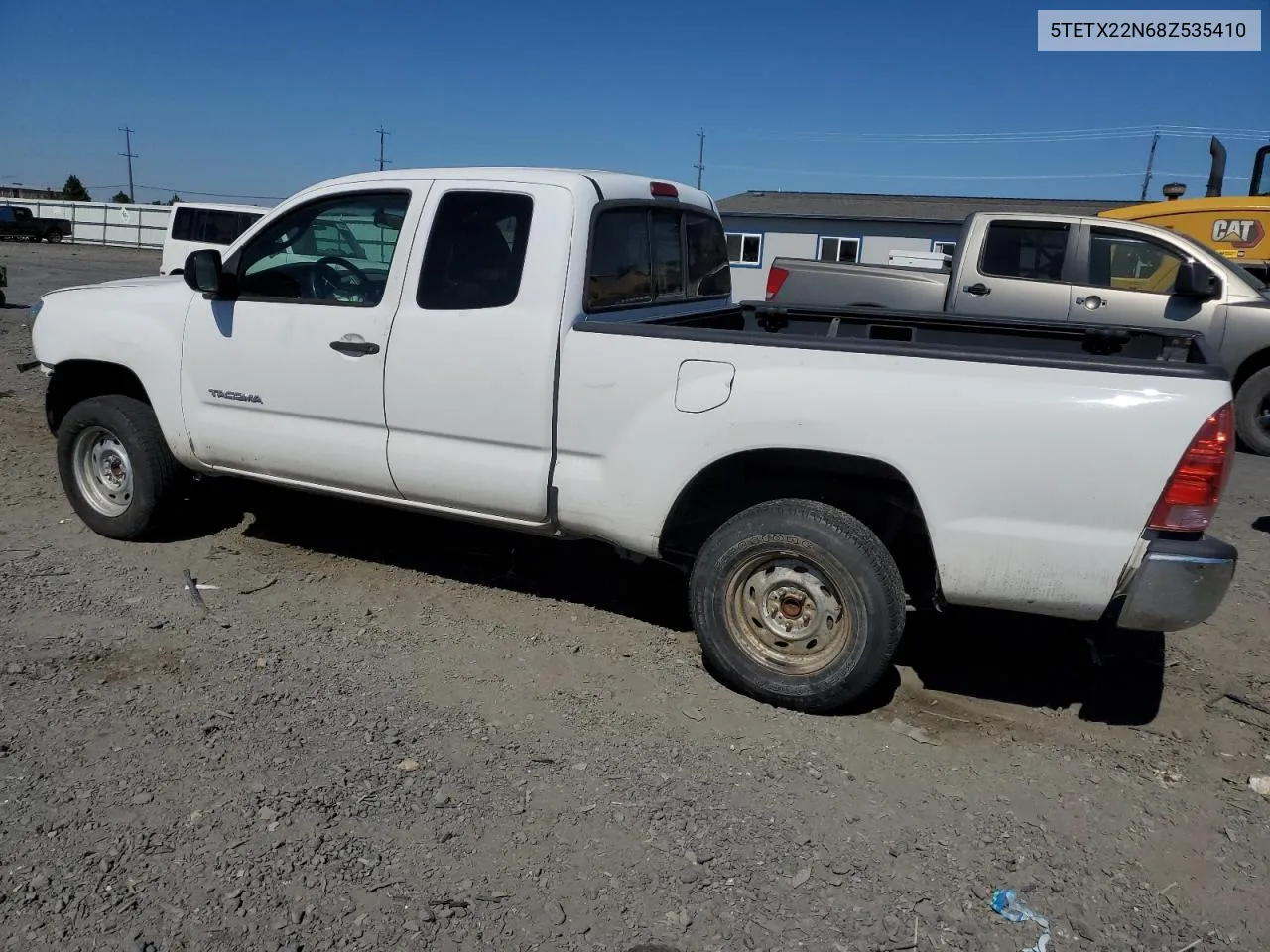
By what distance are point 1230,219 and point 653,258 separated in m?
9.95

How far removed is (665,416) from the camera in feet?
12.7

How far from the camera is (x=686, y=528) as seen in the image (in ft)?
14.3

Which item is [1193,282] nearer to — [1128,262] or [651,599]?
[1128,262]

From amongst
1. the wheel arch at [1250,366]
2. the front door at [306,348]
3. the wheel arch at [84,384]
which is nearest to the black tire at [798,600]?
the front door at [306,348]

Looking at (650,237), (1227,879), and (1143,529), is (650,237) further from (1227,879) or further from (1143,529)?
(1227,879)

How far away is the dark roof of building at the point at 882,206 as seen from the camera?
27.1m

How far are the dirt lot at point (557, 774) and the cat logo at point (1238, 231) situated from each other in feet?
27.2

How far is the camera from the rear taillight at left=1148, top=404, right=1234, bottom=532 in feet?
10.4

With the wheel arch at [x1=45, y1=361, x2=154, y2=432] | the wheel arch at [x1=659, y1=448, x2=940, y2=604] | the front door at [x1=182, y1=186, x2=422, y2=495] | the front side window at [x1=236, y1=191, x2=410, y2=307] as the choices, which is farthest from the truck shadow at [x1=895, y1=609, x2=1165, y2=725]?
the wheel arch at [x1=45, y1=361, x2=154, y2=432]

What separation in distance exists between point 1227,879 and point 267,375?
418cm

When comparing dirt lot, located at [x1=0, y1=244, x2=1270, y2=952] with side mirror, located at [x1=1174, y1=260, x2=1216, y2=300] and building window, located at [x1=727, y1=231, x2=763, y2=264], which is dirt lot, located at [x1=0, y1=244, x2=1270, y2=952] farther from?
building window, located at [x1=727, y1=231, x2=763, y2=264]

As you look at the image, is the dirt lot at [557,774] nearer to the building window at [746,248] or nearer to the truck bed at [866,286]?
the truck bed at [866,286]

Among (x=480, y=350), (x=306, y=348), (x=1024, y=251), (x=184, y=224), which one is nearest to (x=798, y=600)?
(x=480, y=350)

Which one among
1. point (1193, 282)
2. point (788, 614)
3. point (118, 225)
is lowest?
point (788, 614)
